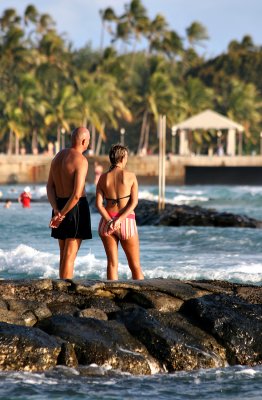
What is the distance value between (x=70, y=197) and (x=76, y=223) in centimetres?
24

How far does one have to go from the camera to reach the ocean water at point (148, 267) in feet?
26.6

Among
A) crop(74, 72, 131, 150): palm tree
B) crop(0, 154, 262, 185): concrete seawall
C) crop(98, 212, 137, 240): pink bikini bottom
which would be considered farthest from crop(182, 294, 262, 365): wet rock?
crop(74, 72, 131, 150): palm tree

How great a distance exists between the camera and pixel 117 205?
10.3m

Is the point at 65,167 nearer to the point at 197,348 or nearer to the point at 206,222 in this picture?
the point at 197,348

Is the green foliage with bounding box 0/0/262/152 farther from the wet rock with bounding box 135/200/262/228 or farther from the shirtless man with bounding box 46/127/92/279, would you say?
the shirtless man with bounding box 46/127/92/279

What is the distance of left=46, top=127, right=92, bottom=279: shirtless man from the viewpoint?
10.0 m

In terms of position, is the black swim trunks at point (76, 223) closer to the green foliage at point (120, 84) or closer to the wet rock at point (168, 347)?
the wet rock at point (168, 347)

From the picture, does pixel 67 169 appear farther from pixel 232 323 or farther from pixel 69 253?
pixel 232 323

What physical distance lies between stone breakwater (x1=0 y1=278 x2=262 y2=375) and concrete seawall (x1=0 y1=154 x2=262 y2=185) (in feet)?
193

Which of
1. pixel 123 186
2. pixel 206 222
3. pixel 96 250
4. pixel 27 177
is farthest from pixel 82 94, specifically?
pixel 123 186

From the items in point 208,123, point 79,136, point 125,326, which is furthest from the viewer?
point 208,123

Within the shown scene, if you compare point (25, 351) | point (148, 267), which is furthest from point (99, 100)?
point (25, 351)

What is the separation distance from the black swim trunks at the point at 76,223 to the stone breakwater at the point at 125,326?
450mm

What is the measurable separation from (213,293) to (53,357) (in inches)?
87.8
